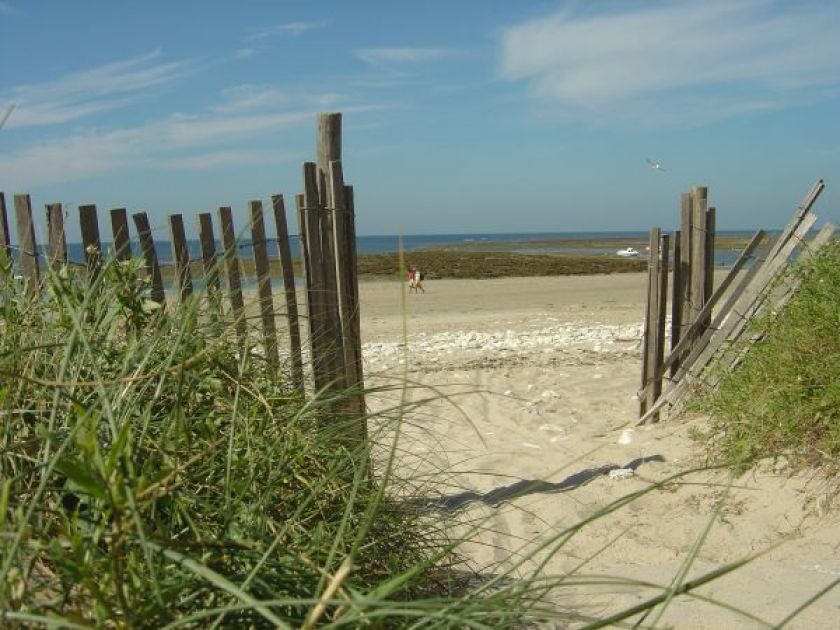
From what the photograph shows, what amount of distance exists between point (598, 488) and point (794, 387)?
1.13 m

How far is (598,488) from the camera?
4.68 m

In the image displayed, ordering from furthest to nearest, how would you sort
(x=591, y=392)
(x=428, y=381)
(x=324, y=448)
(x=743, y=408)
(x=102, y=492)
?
(x=428, y=381) < (x=591, y=392) < (x=743, y=408) < (x=324, y=448) < (x=102, y=492)

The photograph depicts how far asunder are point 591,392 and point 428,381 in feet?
5.77

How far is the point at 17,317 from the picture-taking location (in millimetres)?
2678

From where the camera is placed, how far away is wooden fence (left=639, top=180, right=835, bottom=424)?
5395 mm

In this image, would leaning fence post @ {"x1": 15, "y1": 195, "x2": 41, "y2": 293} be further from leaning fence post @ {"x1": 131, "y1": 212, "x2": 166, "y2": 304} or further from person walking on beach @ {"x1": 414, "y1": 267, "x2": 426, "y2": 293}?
person walking on beach @ {"x1": 414, "y1": 267, "x2": 426, "y2": 293}

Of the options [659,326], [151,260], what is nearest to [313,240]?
[151,260]

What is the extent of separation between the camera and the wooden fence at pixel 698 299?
5395mm

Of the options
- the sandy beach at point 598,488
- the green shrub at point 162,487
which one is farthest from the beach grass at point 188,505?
the sandy beach at point 598,488

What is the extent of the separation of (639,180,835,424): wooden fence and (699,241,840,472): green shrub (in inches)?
18.4

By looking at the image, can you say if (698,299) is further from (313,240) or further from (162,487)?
(162,487)

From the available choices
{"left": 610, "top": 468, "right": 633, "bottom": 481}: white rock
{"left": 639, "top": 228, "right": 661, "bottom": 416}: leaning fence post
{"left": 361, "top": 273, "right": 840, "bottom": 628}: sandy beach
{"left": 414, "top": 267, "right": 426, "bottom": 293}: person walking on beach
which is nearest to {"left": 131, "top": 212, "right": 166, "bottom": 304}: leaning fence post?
{"left": 361, "top": 273, "right": 840, "bottom": 628}: sandy beach

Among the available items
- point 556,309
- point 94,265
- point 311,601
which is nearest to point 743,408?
point 94,265

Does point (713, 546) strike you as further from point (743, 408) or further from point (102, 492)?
point (102, 492)
